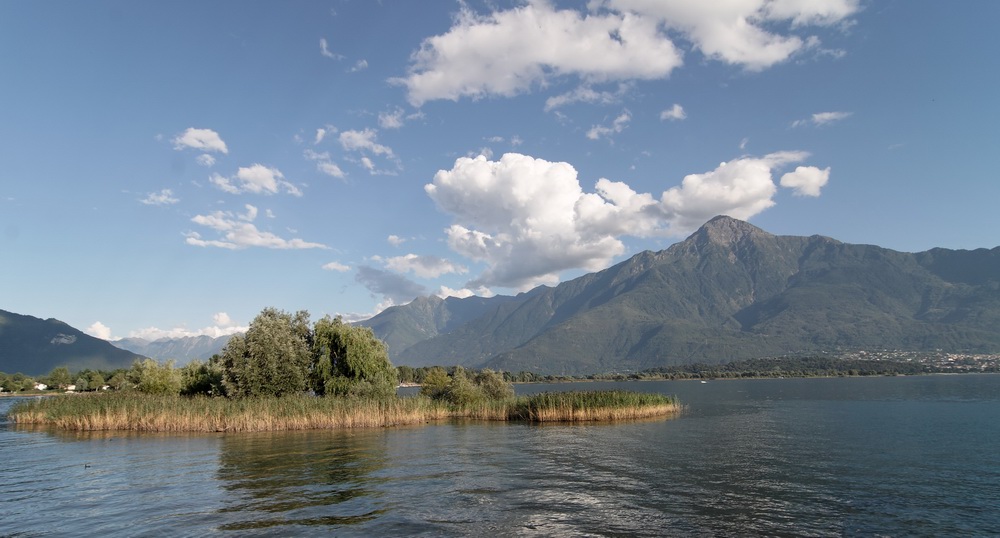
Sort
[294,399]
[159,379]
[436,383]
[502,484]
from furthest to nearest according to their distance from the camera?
[436,383]
[159,379]
[294,399]
[502,484]

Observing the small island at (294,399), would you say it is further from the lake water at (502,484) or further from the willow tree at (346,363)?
the lake water at (502,484)

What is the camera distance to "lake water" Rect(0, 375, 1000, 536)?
22.4 metres

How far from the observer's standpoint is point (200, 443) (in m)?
46.5

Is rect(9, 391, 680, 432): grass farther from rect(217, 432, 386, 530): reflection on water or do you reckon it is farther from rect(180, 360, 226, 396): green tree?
rect(180, 360, 226, 396): green tree

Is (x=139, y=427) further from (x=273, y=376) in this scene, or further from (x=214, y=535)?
(x=214, y=535)

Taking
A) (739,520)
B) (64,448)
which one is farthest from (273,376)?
(739,520)

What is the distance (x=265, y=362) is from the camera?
65000 mm

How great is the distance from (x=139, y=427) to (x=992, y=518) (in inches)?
2495

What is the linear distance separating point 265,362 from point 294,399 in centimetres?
884

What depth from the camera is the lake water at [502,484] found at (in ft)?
73.5

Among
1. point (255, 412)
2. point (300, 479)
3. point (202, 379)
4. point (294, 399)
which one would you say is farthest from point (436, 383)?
point (300, 479)

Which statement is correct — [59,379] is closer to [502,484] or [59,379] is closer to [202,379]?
[202,379]

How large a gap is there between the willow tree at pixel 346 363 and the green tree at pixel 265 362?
1937 mm

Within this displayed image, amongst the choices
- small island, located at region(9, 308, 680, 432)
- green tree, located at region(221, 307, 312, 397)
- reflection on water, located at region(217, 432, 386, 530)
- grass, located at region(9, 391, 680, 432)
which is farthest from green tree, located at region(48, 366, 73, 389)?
reflection on water, located at region(217, 432, 386, 530)
